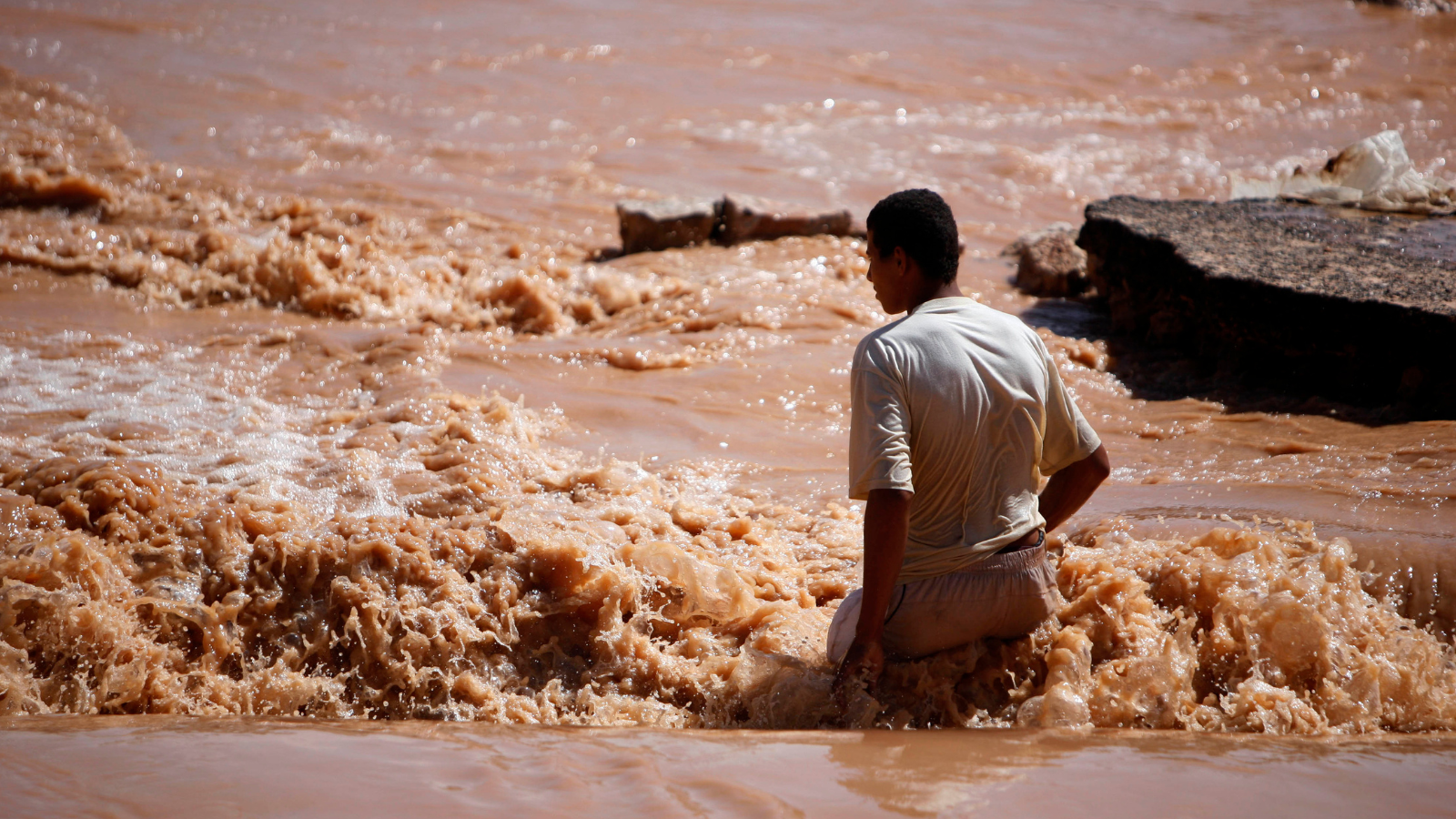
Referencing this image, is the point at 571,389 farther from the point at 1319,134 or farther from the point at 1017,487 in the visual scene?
the point at 1319,134

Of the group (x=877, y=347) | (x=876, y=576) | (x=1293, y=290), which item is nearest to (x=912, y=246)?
(x=877, y=347)

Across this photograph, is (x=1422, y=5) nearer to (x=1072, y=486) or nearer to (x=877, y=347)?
(x=1072, y=486)

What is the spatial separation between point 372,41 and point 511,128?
3.20 m

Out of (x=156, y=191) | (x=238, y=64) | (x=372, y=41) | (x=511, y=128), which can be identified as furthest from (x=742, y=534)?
(x=372, y=41)

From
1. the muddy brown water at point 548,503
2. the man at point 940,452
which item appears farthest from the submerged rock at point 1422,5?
the man at point 940,452

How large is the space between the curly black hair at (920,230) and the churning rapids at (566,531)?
111 centimetres

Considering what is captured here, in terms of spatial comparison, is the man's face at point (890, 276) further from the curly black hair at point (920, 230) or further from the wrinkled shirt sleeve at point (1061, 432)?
the wrinkled shirt sleeve at point (1061, 432)

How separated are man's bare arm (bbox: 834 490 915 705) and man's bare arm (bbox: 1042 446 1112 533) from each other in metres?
0.59

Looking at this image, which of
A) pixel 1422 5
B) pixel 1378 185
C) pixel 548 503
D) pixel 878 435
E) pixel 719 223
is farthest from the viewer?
pixel 1422 5

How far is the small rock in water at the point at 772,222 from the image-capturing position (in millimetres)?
7758

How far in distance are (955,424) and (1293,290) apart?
3.63 meters

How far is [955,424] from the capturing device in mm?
2584

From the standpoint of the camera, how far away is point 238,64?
36.6 ft

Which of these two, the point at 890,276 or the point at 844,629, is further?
the point at 844,629
